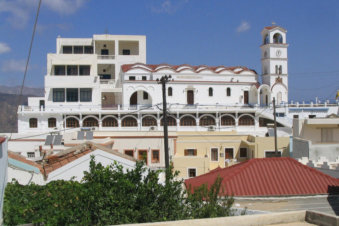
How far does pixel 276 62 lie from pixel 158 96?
14.3 m

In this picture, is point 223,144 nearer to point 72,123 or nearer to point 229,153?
point 229,153

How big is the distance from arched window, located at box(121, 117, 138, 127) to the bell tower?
15.7m

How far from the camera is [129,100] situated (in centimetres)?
4131

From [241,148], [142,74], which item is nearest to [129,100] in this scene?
[142,74]

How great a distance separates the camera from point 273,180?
15.9m

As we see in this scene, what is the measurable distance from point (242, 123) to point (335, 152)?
13555 mm

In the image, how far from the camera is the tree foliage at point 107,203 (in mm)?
9188

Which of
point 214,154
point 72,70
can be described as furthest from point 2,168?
point 72,70

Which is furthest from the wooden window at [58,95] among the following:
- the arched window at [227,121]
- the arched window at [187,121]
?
the arched window at [227,121]

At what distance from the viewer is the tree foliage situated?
30.1 feet

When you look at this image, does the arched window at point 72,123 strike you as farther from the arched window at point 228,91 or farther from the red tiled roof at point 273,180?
the red tiled roof at point 273,180

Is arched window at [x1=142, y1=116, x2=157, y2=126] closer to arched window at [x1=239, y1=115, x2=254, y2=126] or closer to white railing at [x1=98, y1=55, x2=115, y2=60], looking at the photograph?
arched window at [x1=239, y1=115, x2=254, y2=126]

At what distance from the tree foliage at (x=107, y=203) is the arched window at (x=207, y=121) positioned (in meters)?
31.1

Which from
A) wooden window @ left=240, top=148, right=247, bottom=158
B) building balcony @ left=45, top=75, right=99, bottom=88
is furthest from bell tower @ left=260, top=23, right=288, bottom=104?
building balcony @ left=45, top=75, right=99, bottom=88
